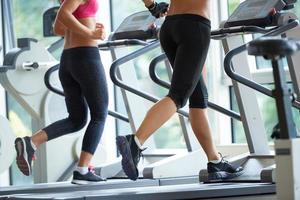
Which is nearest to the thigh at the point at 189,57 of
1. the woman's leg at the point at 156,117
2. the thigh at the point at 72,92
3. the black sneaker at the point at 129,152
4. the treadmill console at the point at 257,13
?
the woman's leg at the point at 156,117

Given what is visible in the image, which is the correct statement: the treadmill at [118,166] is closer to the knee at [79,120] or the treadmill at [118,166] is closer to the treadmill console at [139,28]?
the treadmill console at [139,28]

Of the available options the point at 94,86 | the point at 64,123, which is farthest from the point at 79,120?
the point at 94,86

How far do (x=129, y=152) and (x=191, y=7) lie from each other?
0.85m

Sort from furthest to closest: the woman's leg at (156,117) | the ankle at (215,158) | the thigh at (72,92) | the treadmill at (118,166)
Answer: the treadmill at (118,166) < the thigh at (72,92) < the ankle at (215,158) < the woman's leg at (156,117)

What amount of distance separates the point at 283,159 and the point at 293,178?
0.28ft

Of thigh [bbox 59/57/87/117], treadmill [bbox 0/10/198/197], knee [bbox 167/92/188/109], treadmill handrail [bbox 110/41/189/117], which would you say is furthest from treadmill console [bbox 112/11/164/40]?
knee [bbox 167/92/188/109]

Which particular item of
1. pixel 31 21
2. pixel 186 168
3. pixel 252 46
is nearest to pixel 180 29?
pixel 252 46

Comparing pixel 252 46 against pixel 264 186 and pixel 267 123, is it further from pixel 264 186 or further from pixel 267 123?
pixel 267 123

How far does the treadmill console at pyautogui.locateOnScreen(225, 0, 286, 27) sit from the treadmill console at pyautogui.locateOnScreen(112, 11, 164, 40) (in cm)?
73

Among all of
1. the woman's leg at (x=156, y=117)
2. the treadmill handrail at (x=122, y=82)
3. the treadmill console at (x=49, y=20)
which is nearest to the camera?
the woman's leg at (x=156, y=117)

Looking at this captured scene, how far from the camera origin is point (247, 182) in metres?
4.32

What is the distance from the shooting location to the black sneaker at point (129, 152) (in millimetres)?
3854

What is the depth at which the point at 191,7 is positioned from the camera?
4.00 meters

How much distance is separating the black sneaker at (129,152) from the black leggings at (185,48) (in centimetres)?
31
